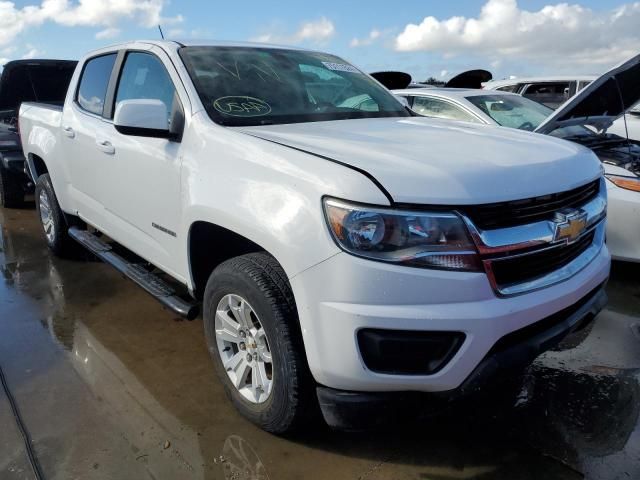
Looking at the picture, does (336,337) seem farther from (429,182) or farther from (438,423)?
(438,423)

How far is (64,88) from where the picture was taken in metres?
7.73

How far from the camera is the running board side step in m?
2.91

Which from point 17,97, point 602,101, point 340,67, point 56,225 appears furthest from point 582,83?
point 17,97

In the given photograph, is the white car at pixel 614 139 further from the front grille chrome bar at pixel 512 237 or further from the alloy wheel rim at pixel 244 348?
the alloy wheel rim at pixel 244 348

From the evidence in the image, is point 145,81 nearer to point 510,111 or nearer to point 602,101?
point 602,101

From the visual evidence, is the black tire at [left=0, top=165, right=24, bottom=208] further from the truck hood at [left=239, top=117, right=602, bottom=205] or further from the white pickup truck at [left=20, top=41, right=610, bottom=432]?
the truck hood at [left=239, top=117, right=602, bottom=205]

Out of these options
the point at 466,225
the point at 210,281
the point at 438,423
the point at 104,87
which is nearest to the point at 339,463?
the point at 438,423

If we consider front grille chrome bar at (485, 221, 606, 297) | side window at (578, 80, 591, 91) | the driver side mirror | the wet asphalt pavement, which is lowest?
the wet asphalt pavement

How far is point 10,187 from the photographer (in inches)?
284

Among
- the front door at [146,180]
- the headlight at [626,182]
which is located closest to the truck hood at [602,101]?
the headlight at [626,182]

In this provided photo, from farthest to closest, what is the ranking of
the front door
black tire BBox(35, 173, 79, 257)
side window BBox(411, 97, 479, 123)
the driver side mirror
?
1. side window BBox(411, 97, 479, 123)
2. black tire BBox(35, 173, 79, 257)
3. the front door
4. the driver side mirror

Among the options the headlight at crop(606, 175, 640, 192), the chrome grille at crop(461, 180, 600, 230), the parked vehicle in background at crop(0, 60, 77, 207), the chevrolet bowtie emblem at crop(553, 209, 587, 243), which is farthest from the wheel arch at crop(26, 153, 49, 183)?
the headlight at crop(606, 175, 640, 192)

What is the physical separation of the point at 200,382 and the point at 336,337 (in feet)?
4.49

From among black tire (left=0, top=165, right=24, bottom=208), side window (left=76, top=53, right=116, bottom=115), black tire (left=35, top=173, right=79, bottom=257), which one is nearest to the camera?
side window (left=76, top=53, right=116, bottom=115)
